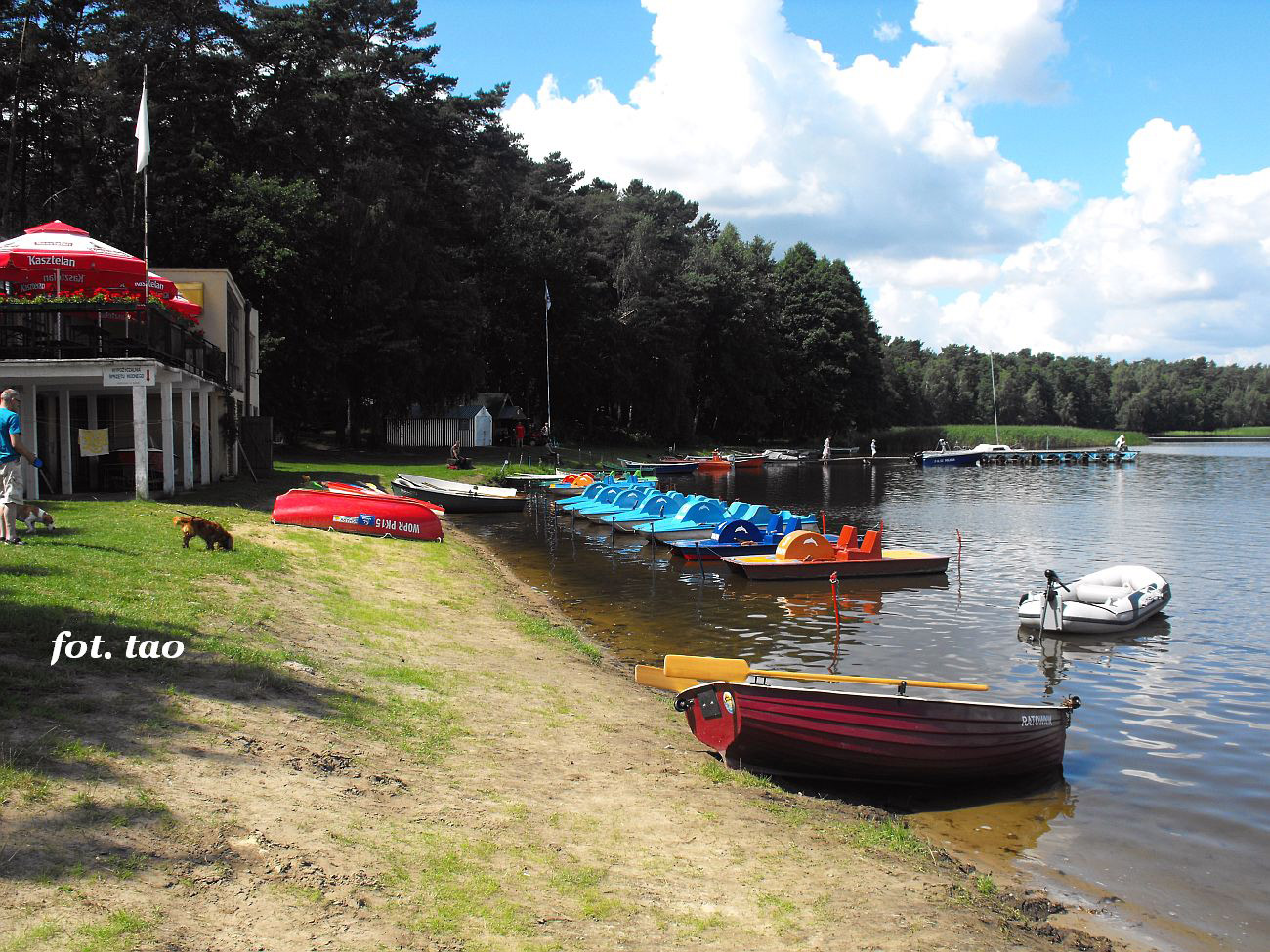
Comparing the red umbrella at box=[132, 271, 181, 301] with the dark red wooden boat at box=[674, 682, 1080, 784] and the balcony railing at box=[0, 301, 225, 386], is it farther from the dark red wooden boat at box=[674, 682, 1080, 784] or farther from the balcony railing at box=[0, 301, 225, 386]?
the dark red wooden boat at box=[674, 682, 1080, 784]

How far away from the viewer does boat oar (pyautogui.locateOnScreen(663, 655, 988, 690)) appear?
10.0m

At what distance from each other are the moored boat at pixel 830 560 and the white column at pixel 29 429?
53.0ft

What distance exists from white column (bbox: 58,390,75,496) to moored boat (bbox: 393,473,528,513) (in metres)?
12.8

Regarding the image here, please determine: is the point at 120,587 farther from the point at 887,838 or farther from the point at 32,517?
the point at 887,838

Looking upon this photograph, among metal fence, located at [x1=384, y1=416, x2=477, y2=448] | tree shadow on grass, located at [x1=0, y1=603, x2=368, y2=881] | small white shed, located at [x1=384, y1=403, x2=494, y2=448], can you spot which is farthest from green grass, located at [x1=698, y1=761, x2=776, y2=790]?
metal fence, located at [x1=384, y1=416, x2=477, y2=448]

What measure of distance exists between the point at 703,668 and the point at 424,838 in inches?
233

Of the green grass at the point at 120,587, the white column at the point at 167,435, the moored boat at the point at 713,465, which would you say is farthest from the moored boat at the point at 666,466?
the green grass at the point at 120,587

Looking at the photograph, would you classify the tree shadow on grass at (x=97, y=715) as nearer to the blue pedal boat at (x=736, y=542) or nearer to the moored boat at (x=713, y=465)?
the blue pedal boat at (x=736, y=542)

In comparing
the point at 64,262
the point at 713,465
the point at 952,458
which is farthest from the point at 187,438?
the point at 952,458

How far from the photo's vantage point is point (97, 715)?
6746mm

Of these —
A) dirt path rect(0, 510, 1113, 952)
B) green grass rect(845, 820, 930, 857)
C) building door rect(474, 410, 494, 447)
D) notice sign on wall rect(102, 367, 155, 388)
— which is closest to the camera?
dirt path rect(0, 510, 1113, 952)

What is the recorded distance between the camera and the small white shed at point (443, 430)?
202ft

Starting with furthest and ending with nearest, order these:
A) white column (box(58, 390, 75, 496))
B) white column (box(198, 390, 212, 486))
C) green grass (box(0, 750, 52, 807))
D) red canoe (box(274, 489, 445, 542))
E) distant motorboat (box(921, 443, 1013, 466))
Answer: distant motorboat (box(921, 443, 1013, 466)), white column (box(198, 390, 212, 486)), white column (box(58, 390, 75, 496)), red canoe (box(274, 489, 445, 542)), green grass (box(0, 750, 52, 807))

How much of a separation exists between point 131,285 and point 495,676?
17.5 metres
